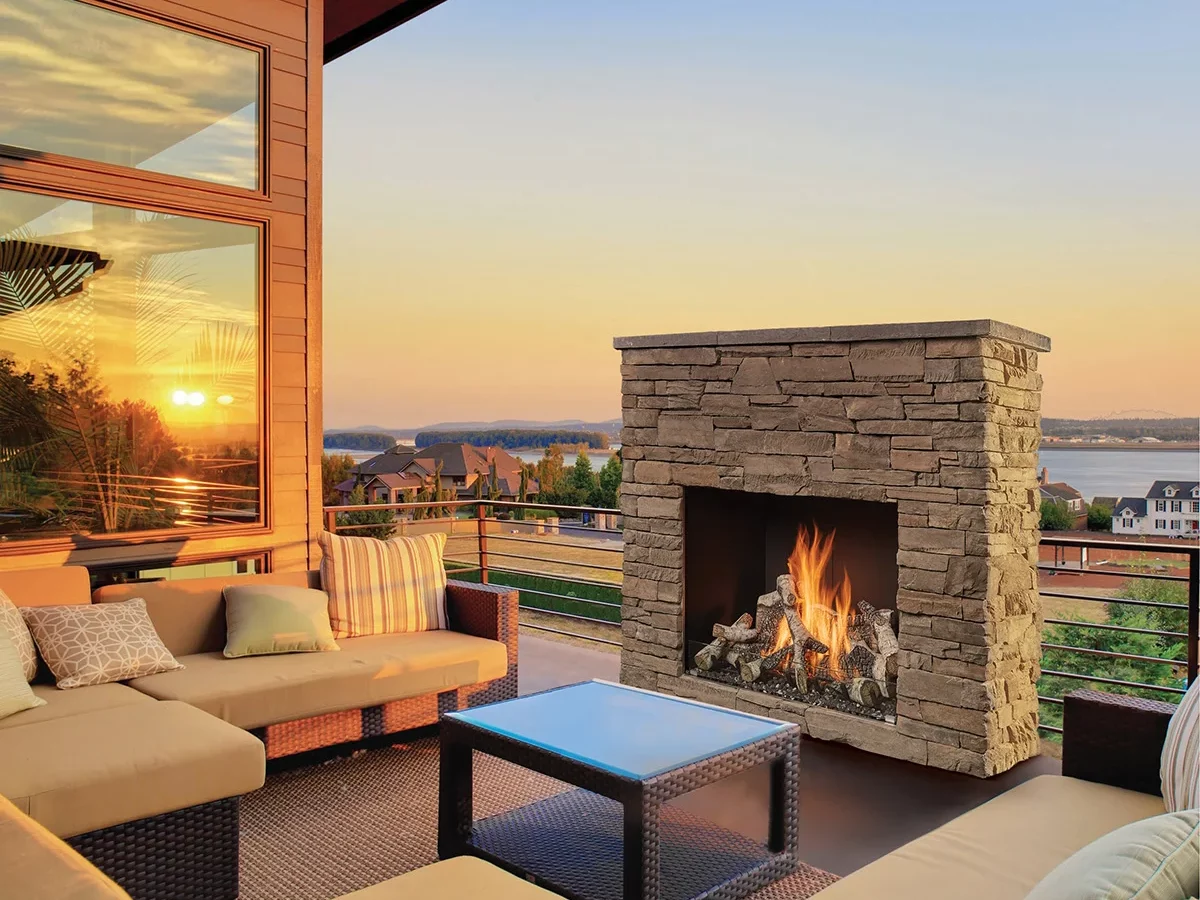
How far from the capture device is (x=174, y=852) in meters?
2.60

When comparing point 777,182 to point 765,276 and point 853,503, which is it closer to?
point 765,276

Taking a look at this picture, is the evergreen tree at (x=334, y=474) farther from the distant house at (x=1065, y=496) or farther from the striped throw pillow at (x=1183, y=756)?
the striped throw pillow at (x=1183, y=756)

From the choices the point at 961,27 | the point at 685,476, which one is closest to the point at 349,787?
the point at 685,476

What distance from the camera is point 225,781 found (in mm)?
2703

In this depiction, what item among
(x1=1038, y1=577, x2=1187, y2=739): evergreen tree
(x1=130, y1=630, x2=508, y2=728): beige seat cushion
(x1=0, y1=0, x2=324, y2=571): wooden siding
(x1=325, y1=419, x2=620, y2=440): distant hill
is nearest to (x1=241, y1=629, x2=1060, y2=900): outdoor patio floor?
(x1=130, y1=630, x2=508, y2=728): beige seat cushion

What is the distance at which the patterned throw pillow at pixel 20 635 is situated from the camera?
3.21 meters

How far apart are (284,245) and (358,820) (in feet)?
9.95

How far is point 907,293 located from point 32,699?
16.3 ft

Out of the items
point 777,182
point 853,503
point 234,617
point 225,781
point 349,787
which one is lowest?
point 349,787

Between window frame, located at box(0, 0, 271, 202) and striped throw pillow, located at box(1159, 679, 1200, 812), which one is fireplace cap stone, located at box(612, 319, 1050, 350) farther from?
window frame, located at box(0, 0, 271, 202)

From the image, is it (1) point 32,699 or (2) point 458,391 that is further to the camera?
(2) point 458,391

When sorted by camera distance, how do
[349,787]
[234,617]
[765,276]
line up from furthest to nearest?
[765,276]
[234,617]
[349,787]

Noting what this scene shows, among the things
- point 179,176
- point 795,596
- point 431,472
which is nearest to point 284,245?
point 179,176

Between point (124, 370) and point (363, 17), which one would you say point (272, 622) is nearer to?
point (124, 370)
